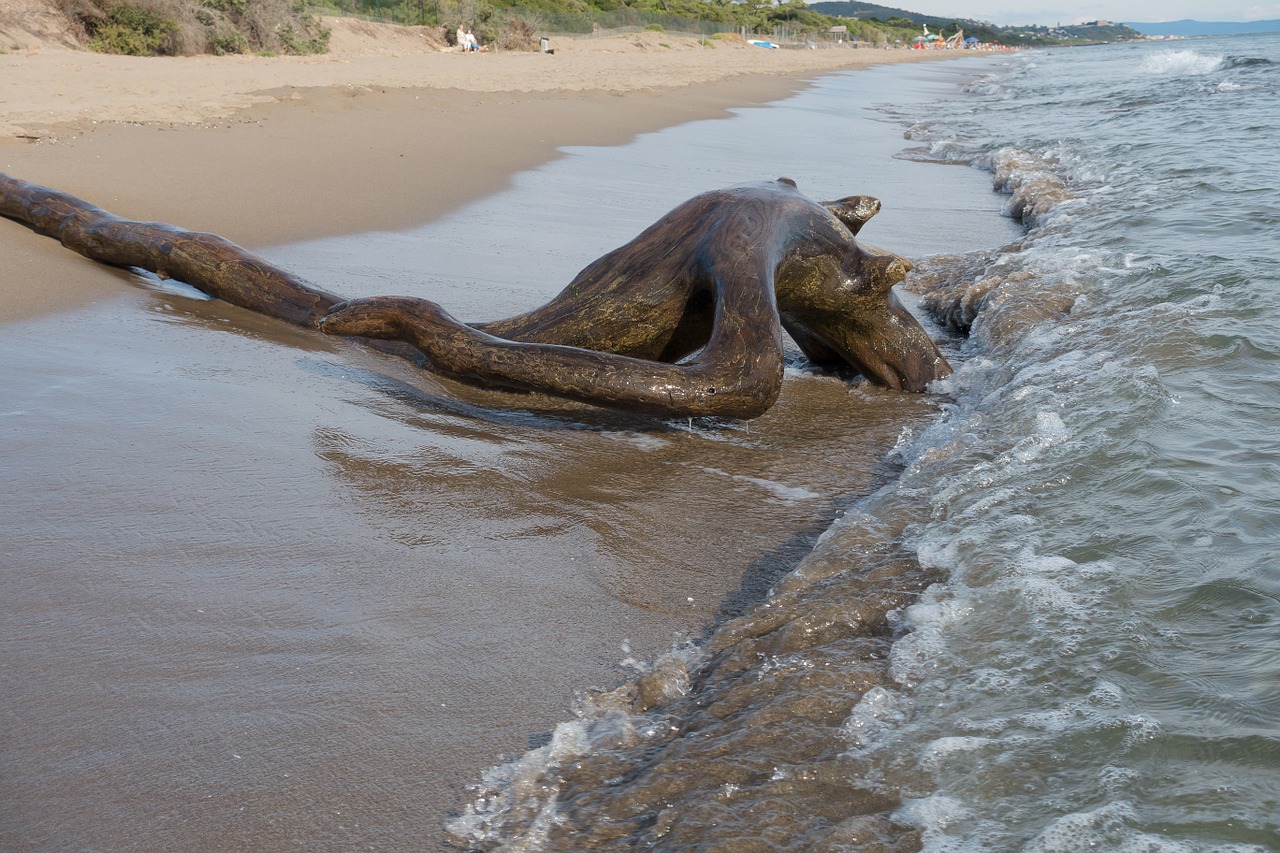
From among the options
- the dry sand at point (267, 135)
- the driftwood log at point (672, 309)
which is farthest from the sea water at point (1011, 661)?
the dry sand at point (267, 135)

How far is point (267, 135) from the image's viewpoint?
394 inches

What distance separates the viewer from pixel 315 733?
84.7 inches

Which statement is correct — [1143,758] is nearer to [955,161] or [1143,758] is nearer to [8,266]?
[8,266]

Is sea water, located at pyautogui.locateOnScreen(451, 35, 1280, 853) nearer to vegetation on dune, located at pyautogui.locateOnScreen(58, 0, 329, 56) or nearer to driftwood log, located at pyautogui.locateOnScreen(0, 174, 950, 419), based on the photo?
driftwood log, located at pyautogui.locateOnScreen(0, 174, 950, 419)

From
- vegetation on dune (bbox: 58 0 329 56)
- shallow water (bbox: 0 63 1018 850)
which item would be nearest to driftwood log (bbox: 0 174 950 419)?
shallow water (bbox: 0 63 1018 850)

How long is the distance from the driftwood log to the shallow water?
20cm

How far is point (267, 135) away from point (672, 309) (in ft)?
23.4

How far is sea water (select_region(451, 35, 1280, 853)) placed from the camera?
1.92 meters

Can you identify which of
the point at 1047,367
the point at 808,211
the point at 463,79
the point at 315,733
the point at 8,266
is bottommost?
the point at 315,733

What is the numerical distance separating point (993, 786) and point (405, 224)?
20.8 feet

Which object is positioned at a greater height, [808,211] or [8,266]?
[808,211]

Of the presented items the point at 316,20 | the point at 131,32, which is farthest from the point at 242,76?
the point at 316,20

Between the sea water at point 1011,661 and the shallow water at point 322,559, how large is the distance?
19 centimetres

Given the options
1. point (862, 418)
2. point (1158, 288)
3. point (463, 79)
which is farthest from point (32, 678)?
point (463, 79)
